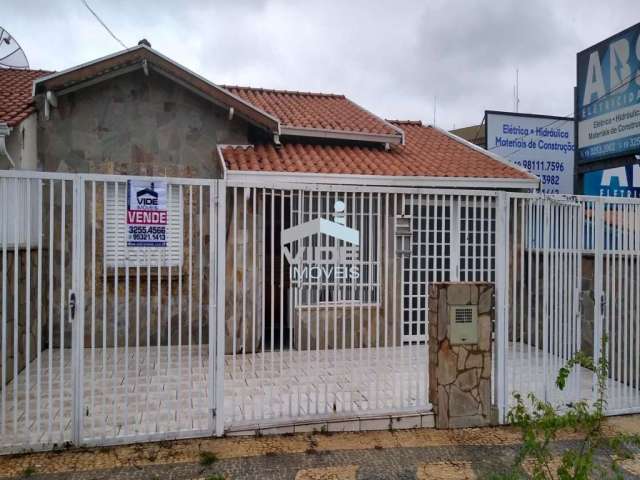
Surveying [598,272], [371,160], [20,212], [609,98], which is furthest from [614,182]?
[20,212]

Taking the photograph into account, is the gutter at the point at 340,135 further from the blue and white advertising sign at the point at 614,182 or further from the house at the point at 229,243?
the blue and white advertising sign at the point at 614,182

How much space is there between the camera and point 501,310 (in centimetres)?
589

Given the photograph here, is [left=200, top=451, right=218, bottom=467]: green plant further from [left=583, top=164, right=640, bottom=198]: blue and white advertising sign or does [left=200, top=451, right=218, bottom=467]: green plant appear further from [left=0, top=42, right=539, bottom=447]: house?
[left=583, top=164, right=640, bottom=198]: blue and white advertising sign

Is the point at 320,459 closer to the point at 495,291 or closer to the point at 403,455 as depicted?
the point at 403,455

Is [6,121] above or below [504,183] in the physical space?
above

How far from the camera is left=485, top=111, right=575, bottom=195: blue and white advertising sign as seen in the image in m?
15.7

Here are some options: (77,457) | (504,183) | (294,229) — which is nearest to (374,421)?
(294,229)

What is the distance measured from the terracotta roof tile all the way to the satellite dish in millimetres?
4716

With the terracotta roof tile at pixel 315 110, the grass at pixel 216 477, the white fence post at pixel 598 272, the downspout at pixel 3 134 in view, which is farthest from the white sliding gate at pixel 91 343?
the terracotta roof tile at pixel 315 110

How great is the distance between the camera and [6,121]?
7941 millimetres

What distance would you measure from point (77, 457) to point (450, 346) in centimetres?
401

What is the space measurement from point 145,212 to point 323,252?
2.00 m

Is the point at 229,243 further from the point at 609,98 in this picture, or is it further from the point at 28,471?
the point at 609,98

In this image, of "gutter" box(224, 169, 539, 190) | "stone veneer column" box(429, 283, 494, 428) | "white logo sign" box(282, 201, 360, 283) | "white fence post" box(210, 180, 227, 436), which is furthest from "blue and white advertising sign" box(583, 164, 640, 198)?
"white fence post" box(210, 180, 227, 436)
